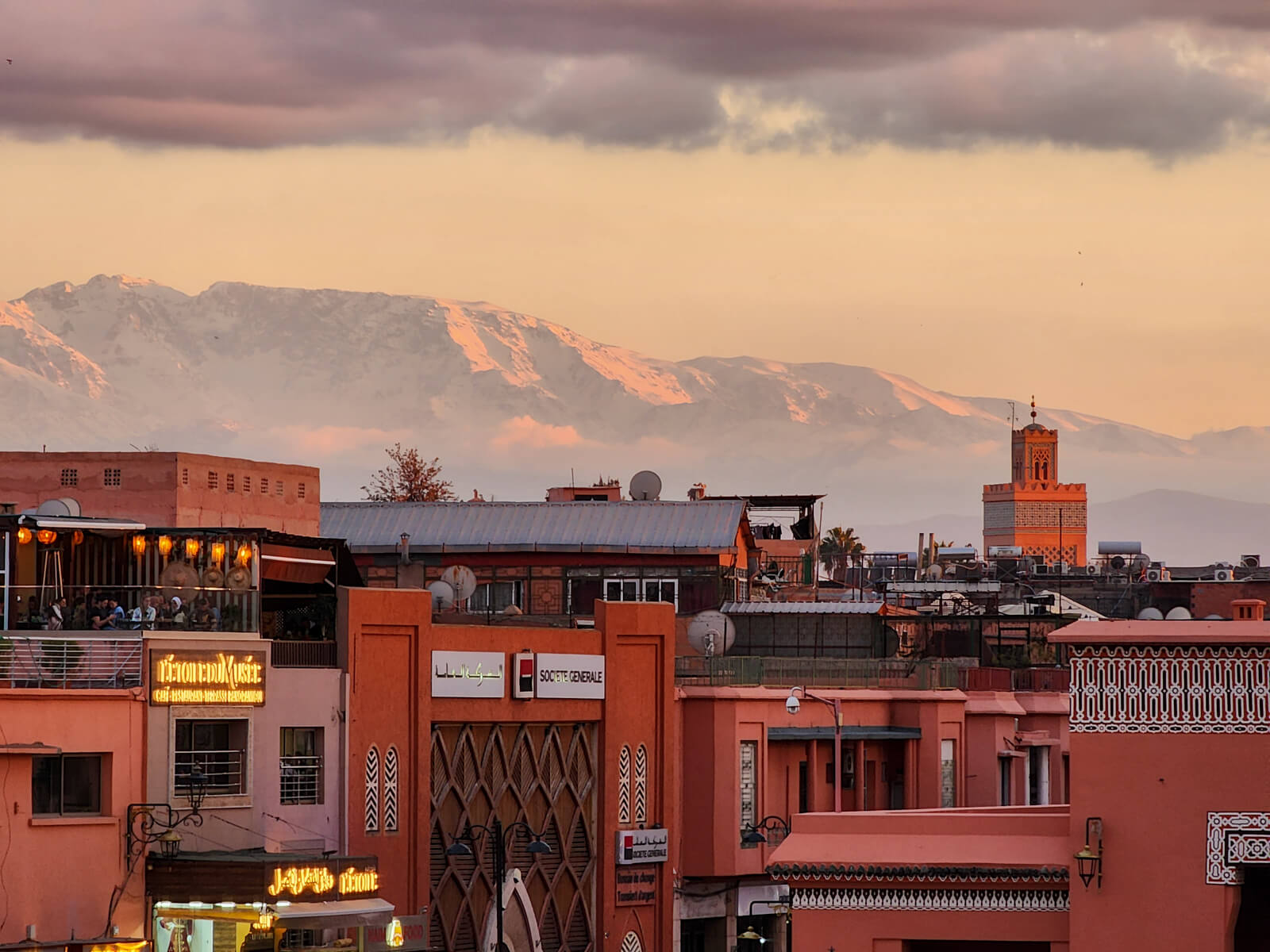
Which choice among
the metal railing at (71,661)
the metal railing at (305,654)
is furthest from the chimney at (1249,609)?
the metal railing at (305,654)

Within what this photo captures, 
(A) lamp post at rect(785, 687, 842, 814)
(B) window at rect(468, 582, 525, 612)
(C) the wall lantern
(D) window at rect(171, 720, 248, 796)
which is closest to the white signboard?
(A) lamp post at rect(785, 687, 842, 814)

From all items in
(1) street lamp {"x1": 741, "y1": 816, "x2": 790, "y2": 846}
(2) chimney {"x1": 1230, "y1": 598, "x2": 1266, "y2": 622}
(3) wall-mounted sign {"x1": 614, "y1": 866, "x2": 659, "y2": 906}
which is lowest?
(3) wall-mounted sign {"x1": 614, "y1": 866, "x2": 659, "y2": 906}

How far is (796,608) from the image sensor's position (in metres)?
69.4

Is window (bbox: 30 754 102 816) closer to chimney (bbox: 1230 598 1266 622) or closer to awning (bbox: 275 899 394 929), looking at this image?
awning (bbox: 275 899 394 929)

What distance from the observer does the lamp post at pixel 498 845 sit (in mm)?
40312

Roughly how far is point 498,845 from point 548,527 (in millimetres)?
32262

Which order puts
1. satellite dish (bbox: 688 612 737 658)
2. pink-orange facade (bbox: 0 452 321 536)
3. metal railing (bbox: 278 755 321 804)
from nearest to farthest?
metal railing (bbox: 278 755 321 804)
satellite dish (bbox: 688 612 737 658)
pink-orange facade (bbox: 0 452 321 536)

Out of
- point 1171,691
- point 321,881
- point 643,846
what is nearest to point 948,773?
point 643,846

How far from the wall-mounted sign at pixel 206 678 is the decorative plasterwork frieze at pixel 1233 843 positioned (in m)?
18.6

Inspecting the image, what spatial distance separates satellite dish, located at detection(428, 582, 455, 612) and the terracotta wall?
61.0 feet

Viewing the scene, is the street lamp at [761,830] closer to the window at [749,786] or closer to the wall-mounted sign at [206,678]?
the window at [749,786]

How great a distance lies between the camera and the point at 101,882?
3550 cm

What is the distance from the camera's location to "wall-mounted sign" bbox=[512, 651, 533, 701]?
148 feet

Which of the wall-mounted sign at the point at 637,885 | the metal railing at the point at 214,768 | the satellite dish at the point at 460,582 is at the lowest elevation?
the wall-mounted sign at the point at 637,885
